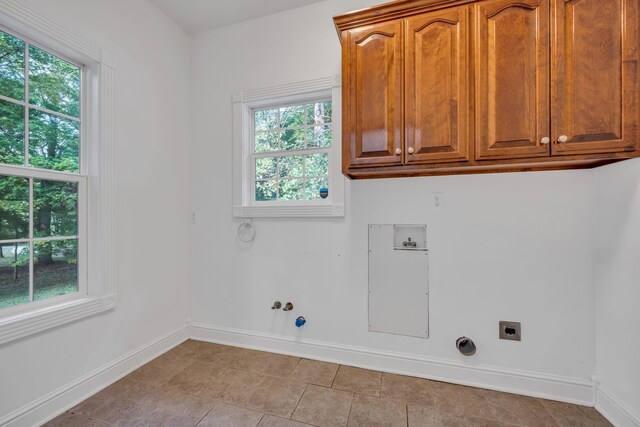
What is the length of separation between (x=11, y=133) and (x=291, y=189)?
5.55 ft

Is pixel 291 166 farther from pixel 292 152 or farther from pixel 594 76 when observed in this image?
pixel 594 76

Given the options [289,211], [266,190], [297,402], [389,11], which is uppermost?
[389,11]

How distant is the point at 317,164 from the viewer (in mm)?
2211

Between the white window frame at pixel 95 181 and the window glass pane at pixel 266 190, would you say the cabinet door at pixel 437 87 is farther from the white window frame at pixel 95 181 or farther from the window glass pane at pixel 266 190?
the white window frame at pixel 95 181

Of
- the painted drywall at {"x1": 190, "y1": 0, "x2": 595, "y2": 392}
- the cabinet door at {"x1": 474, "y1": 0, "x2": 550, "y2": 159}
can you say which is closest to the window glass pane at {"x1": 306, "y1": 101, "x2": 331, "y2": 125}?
the painted drywall at {"x1": 190, "y1": 0, "x2": 595, "y2": 392}

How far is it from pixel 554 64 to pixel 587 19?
236mm

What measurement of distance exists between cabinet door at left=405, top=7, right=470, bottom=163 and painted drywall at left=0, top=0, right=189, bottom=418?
1.98m

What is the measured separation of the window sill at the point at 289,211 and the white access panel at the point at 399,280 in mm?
318

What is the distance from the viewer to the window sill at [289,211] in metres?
2.07

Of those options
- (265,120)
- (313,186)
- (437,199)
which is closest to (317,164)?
(313,186)

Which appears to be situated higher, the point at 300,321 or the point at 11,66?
the point at 11,66

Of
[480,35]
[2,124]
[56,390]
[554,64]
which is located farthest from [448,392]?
[2,124]

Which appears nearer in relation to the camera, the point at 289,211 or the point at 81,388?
the point at 81,388

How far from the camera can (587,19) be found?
50.6 inches
